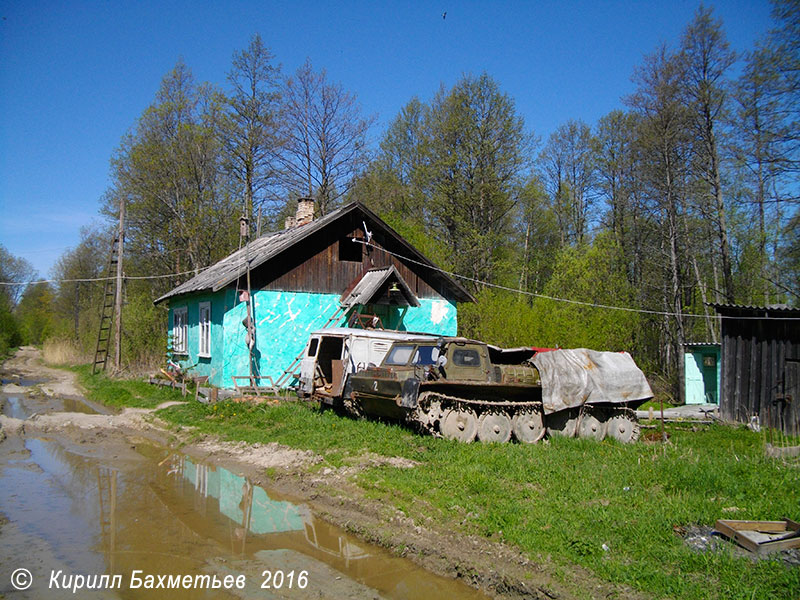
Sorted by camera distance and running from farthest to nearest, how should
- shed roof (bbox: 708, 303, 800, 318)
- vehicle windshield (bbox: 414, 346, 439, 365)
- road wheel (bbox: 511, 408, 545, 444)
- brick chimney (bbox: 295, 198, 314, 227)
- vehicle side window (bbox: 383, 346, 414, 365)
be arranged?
brick chimney (bbox: 295, 198, 314, 227)
shed roof (bbox: 708, 303, 800, 318)
vehicle side window (bbox: 383, 346, 414, 365)
vehicle windshield (bbox: 414, 346, 439, 365)
road wheel (bbox: 511, 408, 545, 444)

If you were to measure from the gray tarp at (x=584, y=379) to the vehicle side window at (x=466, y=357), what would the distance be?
1.32m

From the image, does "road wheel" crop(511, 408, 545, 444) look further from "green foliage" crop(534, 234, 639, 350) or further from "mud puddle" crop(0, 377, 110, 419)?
"mud puddle" crop(0, 377, 110, 419)

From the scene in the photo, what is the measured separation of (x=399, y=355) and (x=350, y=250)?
7.74 metres

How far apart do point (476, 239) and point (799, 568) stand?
24.1m

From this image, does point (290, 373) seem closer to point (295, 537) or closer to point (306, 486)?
point (306, 486)

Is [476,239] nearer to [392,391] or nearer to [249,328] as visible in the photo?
[249,328]

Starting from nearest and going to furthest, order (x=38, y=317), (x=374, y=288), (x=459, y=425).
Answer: (x=459, y=425) < (x=374, y=288) < (x=38, y=317)

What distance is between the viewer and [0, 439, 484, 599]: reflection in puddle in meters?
5.43

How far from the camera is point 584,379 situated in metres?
12.3

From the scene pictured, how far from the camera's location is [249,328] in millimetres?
16766

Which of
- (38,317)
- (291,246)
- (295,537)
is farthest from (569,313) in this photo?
(38,317)

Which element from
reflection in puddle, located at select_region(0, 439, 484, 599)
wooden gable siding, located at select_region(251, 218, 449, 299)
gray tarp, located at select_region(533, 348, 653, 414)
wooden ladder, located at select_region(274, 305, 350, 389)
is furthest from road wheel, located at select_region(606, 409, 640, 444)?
wooden gable siding, located at select_region(251, 218, 449, 299)

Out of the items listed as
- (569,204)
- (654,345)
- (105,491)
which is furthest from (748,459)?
(569,204)

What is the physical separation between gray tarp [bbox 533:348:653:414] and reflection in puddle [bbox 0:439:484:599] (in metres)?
6.37
